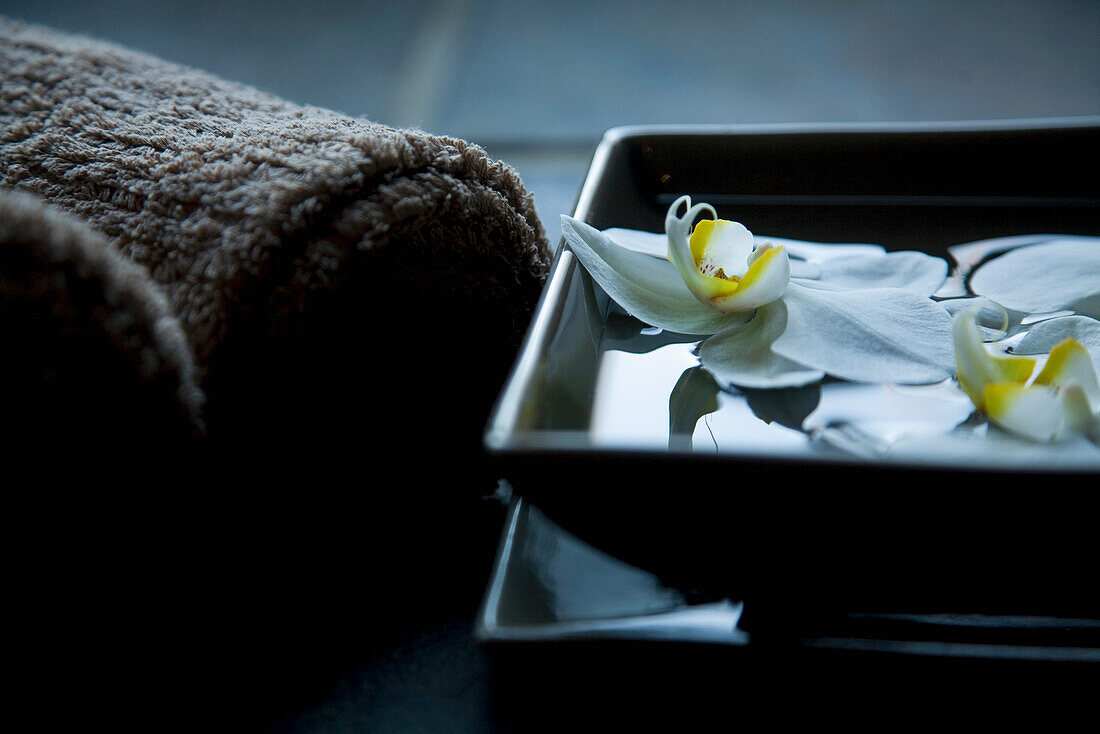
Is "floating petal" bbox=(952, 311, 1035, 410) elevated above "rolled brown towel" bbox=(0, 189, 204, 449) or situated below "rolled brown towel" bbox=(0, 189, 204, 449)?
above

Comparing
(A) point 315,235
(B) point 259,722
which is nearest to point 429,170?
(A) point 315,235

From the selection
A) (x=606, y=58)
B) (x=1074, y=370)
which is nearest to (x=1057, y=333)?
(x=1074, y=370)

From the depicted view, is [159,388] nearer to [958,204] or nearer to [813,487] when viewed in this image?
[813,487]

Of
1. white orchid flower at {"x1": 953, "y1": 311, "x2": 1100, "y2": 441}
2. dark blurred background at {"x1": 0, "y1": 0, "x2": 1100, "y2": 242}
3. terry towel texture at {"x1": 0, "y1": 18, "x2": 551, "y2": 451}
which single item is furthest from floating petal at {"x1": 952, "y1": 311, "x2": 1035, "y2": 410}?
dark blurred background at {"x1": 0, "y1": 0, "x2": 1100, "y2": 242}

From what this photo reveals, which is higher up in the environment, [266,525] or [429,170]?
[429,170]

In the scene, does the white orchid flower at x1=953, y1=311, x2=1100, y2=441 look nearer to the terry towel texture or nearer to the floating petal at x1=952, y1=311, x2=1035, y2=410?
the floating petal at x1=952, y1=311, x2=1035, y2=410

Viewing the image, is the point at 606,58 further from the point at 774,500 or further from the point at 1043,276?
the point at 774,500
